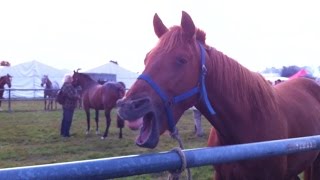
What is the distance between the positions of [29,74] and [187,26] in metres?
34.3

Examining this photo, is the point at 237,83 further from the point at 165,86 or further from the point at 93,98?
the point at 93,98

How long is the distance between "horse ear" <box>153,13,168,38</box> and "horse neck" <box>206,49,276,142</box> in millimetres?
394

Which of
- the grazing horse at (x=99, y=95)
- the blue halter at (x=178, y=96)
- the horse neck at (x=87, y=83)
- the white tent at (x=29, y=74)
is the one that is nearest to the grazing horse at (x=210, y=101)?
the blue halter at (x=178, y=96)

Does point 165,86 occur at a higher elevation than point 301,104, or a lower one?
higher

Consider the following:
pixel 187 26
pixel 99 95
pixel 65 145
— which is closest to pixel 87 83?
pixel 99 95

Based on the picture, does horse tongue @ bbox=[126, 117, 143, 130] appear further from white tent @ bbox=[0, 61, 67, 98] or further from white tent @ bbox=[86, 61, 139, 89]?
white tent @ bbox=[86, 61, 139, 89]

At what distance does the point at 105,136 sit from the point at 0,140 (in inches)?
121

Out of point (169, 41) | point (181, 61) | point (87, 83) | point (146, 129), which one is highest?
point (169, 41)

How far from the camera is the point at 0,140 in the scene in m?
11.9

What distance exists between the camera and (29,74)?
3516 cm

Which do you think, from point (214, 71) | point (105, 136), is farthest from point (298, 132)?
point (105, 136)

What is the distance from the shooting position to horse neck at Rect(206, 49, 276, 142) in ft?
10.1

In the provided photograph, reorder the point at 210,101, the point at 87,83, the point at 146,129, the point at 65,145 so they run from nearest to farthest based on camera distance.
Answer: the point at 146,129 → the point at 210,101 → the point at 65,145 → the point at 87,83

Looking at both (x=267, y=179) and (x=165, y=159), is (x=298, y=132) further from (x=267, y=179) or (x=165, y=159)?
(x=165, y=159)
